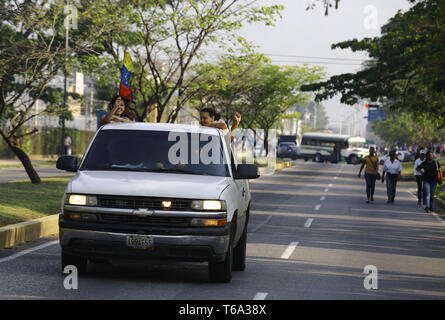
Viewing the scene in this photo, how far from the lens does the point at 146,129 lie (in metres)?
9.86

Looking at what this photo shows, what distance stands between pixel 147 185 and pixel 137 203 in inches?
9.2

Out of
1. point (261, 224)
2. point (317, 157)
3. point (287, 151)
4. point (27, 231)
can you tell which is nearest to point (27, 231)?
point (27, 231)

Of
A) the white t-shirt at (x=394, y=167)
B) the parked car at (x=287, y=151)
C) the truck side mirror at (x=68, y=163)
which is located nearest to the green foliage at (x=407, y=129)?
the parked car at (x=287, y=151)

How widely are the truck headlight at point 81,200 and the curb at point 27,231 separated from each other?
3.50m

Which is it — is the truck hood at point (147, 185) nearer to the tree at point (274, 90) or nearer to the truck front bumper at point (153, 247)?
the truck front bumper at point (153, 247)

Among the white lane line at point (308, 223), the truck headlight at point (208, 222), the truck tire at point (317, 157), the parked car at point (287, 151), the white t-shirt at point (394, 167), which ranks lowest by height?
the truck tire at point (317, 157)

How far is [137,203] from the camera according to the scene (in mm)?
8578

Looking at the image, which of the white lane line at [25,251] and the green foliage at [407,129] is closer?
the white lane line at [25,251]

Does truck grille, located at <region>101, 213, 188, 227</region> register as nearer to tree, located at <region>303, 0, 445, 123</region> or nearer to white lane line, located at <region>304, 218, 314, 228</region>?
white lane line, located at <region>304, 218, 314, 228</region>

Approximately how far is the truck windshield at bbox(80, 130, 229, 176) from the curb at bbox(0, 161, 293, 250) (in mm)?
3022

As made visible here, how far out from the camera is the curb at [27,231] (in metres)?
11.9

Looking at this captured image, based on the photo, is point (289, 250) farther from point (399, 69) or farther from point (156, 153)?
point (399, 69)

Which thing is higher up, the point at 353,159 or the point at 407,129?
the point at 407,129
